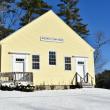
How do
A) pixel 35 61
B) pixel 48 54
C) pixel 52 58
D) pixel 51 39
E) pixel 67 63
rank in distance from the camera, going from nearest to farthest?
pixel 35 61 < pixel 48 54 < pixel 52 58 < pixel 51 39 < pixel 67 63

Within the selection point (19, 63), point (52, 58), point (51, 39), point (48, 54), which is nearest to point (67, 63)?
point (52, 58)

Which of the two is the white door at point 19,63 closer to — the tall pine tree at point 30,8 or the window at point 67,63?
the window at point 67,63

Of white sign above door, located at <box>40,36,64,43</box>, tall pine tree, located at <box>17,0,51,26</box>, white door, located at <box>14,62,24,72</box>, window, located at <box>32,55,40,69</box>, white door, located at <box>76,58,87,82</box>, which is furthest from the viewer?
tall pine tree, located at <box>17,0,51,26</box>

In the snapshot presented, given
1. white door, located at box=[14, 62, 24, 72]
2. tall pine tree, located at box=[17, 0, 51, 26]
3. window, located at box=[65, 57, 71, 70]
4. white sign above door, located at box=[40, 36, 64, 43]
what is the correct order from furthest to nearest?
tall pine tree, located at box=[17, 0, 51, 26], window, located at box=[65, 57, 71, 70], white sign above door, located at box=[40, 36, 64, 43], white door, located at box=[14, 62, 24, 72]

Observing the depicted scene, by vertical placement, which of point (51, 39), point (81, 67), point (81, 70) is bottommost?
point (81, 70)

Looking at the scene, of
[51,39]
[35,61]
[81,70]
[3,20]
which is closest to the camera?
[35,61]

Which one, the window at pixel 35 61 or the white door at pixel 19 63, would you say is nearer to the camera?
the white door at pixel 19 63

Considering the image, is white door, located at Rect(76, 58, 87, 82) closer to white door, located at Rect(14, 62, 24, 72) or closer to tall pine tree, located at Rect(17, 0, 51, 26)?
white door, located at Rect(14, 62, 24, 72)

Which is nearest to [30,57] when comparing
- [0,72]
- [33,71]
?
[33,71]

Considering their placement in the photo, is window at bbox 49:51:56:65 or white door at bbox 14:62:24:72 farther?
window at bbox 49:51:56:65

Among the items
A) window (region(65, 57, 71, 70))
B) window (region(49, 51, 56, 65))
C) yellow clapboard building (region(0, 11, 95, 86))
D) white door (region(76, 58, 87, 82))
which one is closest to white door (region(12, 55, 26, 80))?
yellow clapboard building (region(0, 11, 95, 86))

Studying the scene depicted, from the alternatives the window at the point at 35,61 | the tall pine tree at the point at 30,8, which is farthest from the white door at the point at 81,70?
the tall pine tree at the point at 30,8

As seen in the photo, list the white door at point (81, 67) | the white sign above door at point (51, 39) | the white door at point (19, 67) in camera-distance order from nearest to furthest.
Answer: the white door at point (19, 67)
the white sign above door at point (51, 39)
the white door at point (81, 67)

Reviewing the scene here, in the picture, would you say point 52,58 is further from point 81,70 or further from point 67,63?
point 81,70
